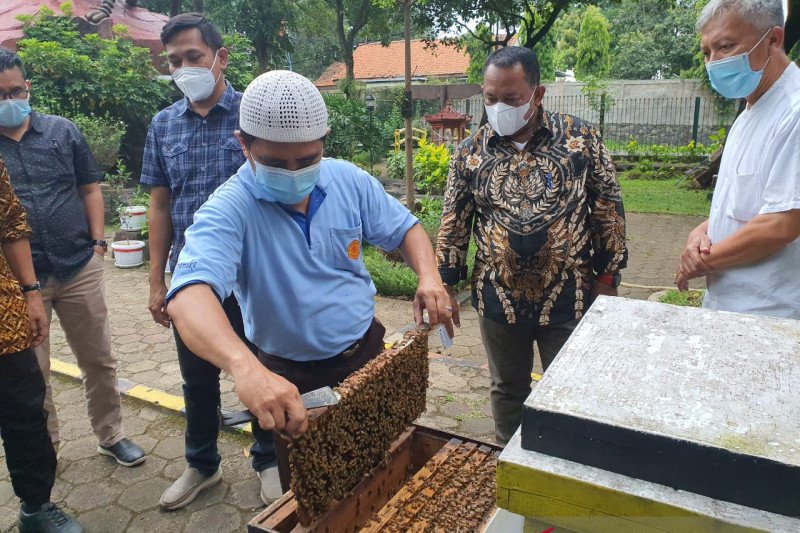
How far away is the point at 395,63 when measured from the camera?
4319 centimetres

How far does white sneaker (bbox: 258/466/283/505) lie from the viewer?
3188 mm

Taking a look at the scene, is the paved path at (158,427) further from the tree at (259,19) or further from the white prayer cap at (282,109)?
the tree at (259,19)

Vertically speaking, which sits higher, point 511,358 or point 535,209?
point 535,209

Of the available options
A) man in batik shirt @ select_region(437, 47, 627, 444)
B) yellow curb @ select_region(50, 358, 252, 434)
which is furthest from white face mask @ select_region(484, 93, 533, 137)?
yellow curb @ select_region(50, 358, 252, 434)

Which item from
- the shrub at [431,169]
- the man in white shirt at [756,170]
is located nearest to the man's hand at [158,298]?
the man in white shirt at [756,170]

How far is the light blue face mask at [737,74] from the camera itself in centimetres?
227

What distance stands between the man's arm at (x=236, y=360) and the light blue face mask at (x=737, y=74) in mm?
2031

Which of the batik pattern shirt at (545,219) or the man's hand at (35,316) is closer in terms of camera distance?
the batik pattern shirt at (545,219)

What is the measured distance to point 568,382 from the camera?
1.21 metres

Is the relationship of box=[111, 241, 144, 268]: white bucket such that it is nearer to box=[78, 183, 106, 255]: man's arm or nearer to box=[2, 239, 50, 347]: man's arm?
box=[78, 183, 106, 255]: man's arm

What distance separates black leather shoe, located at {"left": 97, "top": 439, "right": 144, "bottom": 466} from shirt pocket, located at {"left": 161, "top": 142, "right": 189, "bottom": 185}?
67.7 inches

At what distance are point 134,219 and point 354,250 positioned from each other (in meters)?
7.20

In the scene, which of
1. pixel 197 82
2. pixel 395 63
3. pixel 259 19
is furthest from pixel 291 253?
pixel 395 63

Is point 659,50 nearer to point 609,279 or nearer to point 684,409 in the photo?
point 609,279
